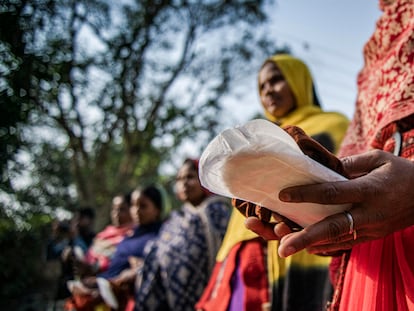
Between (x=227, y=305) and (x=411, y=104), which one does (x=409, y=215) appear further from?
(x=227, y=305)

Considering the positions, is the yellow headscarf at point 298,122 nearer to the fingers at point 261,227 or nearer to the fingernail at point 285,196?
the fingers at point 261,227

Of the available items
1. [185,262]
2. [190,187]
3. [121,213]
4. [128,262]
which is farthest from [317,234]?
[121,213]

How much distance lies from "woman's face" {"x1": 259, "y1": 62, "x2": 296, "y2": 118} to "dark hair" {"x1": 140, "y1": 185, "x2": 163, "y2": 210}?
1.94 m

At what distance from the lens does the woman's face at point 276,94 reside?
7.25 feet

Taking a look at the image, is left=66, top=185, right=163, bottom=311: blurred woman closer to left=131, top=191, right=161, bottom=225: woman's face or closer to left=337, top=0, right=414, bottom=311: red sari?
left=131, top=191, right=161, bottom=225: woman's face

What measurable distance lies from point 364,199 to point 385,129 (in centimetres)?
43

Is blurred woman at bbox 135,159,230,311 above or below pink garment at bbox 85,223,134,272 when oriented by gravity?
above

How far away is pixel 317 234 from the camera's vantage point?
806mm

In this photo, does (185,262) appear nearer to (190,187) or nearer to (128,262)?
(190,187)

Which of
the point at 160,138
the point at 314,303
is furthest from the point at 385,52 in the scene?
the point at 160,138

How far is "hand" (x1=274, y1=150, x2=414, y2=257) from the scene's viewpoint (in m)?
0.80

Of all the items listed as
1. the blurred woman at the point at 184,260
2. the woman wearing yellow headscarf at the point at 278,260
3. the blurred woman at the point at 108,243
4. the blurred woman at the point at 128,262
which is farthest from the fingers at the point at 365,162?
the blurred woman at the point at 108,243

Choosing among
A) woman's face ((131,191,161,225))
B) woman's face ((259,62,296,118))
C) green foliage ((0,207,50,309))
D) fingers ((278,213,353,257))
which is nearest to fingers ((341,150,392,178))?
fingers ((278,213,353,257))

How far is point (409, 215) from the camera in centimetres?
90
